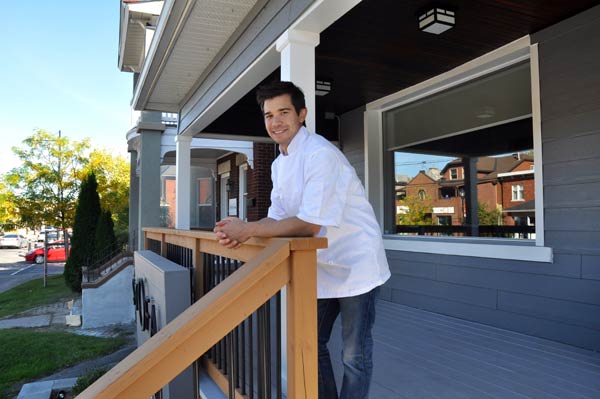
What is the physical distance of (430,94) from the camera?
4.86 m

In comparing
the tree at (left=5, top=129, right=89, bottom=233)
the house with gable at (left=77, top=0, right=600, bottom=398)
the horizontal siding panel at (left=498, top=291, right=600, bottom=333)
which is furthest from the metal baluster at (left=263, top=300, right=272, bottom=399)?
the tree at (left=5, top=129, right=89, bottom=233)

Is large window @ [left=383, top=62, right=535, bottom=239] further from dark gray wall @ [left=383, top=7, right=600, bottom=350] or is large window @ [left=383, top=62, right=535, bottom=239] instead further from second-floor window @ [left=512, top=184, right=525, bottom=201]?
dark gray wall @ [left=383, top=7, right=600, bottom=350]

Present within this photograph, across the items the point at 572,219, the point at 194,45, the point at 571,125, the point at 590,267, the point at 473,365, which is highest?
the point at 194,45

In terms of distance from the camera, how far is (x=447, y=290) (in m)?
4.39

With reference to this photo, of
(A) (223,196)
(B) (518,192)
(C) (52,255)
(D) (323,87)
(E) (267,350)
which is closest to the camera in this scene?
(E) (267,350)

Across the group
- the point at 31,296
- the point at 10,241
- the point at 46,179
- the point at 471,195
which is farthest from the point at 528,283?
the point at 10,241

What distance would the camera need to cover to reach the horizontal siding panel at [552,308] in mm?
3131

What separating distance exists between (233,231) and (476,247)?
10.2 ft

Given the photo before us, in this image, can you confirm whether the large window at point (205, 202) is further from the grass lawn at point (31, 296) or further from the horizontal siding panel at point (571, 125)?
the horizontal siding panel at point (571, 125)

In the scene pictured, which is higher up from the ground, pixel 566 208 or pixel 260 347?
pixel 566 208

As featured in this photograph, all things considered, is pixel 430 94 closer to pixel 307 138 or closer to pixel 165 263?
pixel 165 263

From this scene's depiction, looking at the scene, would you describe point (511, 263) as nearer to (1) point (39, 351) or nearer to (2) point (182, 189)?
(2) point (182, 189)

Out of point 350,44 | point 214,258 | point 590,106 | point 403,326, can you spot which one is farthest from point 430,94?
point 214,258

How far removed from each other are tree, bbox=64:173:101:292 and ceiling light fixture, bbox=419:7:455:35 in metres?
10.2
